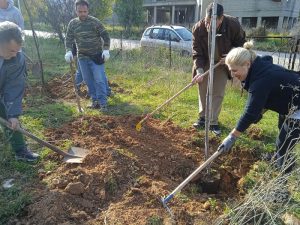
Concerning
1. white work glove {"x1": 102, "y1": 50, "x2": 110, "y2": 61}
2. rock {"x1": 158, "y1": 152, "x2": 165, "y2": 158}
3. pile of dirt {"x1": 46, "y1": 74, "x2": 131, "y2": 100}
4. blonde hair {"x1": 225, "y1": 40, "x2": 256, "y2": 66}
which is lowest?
pile of dirt {"x1": 46, "y1": 74, "x2": 131, "y2": 100}

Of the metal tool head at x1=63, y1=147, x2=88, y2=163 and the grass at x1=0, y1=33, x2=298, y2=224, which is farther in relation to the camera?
the metal tool head at x1=63, y1=147, x2=88, y2=163

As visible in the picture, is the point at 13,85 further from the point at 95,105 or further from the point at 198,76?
the point at 95,105

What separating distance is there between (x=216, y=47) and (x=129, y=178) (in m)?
2.08

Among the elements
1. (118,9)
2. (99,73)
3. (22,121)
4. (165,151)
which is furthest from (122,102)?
(118,9)

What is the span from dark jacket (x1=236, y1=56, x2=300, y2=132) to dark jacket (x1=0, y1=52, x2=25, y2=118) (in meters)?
2.26

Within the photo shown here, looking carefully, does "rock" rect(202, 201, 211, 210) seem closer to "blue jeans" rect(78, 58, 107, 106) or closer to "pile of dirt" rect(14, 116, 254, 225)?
"pile of dirt" rect(14, 116, 254, 225)

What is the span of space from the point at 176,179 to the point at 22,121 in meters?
2.70

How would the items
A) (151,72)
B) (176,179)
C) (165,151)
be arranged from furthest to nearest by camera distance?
(151,72) → (165,151) → (176,179)

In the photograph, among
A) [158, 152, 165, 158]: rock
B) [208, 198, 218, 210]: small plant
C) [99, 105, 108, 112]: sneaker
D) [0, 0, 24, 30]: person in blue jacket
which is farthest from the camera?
[0, 0, 24, 30]: person in blue jacket

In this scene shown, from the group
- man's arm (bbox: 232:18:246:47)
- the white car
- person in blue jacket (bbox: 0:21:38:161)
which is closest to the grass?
person in blue jacket (bbox: 0:21:38:161)

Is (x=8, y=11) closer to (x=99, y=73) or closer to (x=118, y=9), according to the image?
(x=99, y=73)

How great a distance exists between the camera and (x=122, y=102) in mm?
6168

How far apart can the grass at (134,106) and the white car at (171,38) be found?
1.42 metres

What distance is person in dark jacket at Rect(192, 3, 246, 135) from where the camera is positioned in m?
4.13
